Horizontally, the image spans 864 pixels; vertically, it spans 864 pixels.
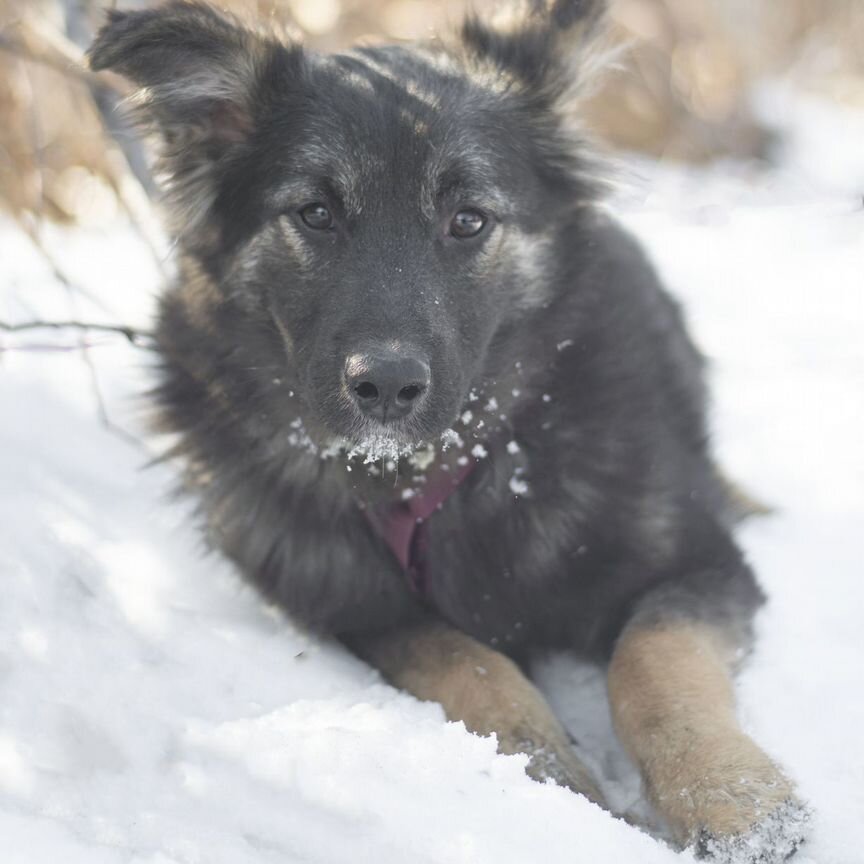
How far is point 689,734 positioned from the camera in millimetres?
2498

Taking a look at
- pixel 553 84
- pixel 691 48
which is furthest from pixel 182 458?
pixel 691 48

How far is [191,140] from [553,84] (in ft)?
3.96

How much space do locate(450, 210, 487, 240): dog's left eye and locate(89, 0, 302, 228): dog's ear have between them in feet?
2.28

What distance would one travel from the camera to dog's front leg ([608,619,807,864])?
225 cm

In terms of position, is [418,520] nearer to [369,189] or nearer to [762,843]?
[369,189]

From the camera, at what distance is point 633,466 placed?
3312mm

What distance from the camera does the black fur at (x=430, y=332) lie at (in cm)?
297

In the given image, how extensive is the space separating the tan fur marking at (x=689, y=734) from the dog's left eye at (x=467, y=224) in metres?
1.26

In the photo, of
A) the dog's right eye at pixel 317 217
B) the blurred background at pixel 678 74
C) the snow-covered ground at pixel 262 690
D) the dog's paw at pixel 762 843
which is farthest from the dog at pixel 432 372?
the blurred background at pixel 678 74

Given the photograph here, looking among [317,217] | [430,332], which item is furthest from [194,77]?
[430,332]

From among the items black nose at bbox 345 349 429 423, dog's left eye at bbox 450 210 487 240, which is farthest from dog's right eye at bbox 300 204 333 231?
black nose at bbox 345 349 429 423

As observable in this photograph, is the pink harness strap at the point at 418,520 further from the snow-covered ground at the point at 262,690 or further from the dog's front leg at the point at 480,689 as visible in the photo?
the snow-covered ground at the point at 262,690

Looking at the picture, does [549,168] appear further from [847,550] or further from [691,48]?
Answer: [691,48]

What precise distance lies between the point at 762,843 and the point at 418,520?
1426mm
